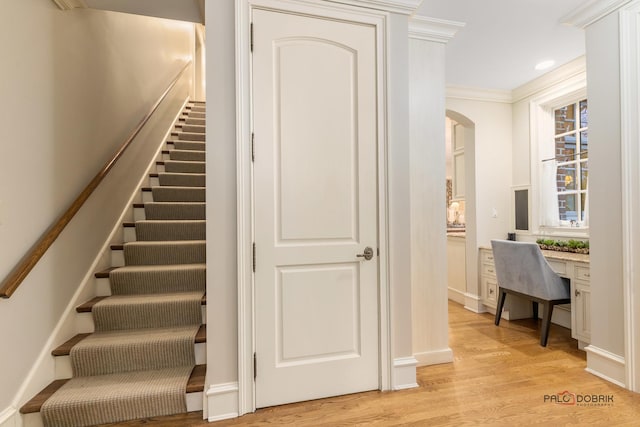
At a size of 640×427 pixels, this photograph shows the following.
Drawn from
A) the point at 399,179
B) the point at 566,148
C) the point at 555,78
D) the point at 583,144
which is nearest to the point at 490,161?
the point at 566,148

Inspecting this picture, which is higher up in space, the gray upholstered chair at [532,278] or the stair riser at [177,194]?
the stair riser at [177,194]

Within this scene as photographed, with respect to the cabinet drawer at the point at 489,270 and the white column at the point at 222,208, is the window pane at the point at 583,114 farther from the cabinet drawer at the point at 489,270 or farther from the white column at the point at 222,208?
the white column at the point at 222,208

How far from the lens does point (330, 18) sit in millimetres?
2041

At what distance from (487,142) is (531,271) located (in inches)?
69.1

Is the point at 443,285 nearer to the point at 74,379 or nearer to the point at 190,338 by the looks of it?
the point at 190,338

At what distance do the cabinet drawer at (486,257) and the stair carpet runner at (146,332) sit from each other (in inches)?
123

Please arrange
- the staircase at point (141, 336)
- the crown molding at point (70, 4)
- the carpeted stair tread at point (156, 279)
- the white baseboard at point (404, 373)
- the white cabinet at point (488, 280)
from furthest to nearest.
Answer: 1. the white cabinet at point (488, 280)
2. the carpeted stair tread at point (156, 279)
3. the white baseboard at point (404, 373)
4. the crown molding at point (70, 4)
5. the staircase at point (141, 336)

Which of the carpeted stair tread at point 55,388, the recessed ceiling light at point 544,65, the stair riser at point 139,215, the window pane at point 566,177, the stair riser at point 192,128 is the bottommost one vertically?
the carpeted stair tread at point 55,388

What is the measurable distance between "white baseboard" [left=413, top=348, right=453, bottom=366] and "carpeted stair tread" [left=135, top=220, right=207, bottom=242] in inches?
83.8

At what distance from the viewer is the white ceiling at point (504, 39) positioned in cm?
246

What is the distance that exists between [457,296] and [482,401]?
2.45 m

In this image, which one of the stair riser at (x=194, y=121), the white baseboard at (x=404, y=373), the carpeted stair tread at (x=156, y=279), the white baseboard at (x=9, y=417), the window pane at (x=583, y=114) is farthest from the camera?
the stair riser at (x=194, y=121)

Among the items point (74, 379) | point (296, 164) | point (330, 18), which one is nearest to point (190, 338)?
point (74, 379)

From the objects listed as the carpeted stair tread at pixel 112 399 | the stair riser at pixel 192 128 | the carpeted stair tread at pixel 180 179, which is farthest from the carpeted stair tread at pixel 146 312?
the stair riser at pixel 192 128
